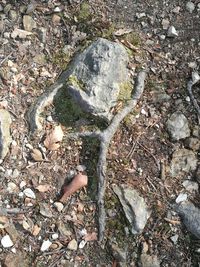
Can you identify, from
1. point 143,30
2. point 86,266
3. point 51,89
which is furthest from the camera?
point 143,30

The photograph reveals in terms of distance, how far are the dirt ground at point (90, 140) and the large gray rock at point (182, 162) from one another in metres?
0.06

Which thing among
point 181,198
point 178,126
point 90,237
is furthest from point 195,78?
point 90,237

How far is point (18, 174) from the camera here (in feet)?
13.1

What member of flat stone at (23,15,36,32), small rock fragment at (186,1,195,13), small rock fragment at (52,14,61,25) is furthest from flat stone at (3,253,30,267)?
small rock fragment at (186,1,195,13)

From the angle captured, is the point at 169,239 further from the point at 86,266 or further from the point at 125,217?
the point at 86,266

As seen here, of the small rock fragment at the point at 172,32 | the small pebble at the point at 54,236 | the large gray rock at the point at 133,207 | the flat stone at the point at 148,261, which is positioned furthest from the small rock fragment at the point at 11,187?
the small rock fragment at the point at 172,32

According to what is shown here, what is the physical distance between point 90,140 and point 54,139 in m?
0.32

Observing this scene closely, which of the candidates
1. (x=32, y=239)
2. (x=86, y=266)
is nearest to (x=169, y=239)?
(x=86, y=266)

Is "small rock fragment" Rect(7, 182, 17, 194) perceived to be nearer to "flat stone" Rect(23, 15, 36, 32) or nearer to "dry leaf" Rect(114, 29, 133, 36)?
"flat stone" Rect(23, 15, 36, 32)

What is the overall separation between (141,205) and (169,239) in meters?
0.36

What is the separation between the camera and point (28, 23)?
4602 mm

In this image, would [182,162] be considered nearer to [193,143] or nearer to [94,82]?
[193,143]

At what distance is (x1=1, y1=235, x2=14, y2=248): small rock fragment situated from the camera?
3799mm

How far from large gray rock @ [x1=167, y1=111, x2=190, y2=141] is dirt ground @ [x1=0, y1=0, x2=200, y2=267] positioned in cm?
5
